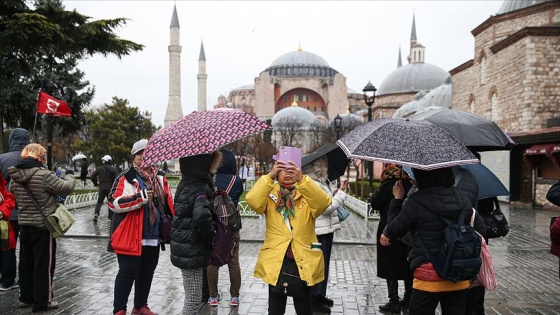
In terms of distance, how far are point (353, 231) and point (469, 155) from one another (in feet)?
26.4

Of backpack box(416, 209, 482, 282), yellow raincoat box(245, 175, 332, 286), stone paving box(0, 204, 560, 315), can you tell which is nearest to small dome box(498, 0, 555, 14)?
stone paving box(0, 204, 560, 315)

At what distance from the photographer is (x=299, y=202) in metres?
3.65

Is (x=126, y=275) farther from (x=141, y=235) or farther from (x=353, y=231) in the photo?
(x=353, y=231)

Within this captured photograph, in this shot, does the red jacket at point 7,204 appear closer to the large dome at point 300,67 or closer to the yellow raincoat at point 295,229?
the yellow raincoat at point 295,229

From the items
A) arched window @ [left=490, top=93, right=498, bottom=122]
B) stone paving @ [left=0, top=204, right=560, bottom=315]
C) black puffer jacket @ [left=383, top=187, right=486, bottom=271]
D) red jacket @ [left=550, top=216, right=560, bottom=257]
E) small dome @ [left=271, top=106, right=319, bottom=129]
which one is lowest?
stone paving @ [left=0, top=204, right=560, bottom=315]

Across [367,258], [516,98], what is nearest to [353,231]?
[367,258]

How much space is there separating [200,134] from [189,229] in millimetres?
810

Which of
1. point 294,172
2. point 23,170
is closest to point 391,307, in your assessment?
point 294,172

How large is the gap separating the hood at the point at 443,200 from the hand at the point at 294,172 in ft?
2.76

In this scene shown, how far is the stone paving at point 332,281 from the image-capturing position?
17.3 feet

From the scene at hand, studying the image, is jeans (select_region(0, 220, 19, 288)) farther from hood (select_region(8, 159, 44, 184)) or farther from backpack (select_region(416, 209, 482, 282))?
backpack (select_region(416, 209, 482, 282))

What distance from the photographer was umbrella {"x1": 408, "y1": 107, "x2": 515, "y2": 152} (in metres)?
4.53

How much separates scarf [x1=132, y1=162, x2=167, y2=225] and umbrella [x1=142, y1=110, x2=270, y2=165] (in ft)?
3.19

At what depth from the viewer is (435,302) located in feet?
11.1
